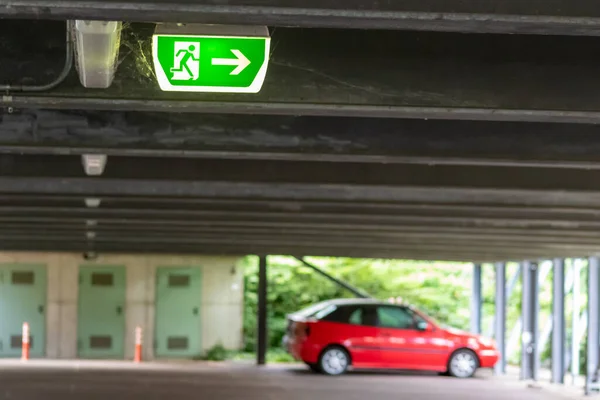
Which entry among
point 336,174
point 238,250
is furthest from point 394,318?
point 336,174

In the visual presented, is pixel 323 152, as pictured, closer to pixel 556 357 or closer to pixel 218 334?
pixel 556 357

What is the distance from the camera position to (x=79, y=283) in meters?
25.5

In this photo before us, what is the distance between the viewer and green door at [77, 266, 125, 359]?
25.4m

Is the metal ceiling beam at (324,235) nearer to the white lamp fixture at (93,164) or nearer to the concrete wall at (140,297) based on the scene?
the white lamp fixture at (93,164)

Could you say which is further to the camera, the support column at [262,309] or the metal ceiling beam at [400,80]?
the support column at [262,309]

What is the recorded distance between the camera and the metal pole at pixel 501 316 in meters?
23.6

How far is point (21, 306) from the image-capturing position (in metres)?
25.3

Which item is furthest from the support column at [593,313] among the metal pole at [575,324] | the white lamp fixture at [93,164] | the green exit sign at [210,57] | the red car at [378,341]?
the green exit sign at [210,57]

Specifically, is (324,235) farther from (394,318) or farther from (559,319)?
(559,319)

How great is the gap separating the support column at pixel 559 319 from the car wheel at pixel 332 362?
4417 millimetres

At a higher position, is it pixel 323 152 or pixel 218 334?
pixel 323 152

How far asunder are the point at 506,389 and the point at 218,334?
29.8 ft

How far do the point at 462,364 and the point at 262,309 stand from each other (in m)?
4.99

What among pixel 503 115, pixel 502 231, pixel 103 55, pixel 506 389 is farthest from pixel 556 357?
pixel 103 55
